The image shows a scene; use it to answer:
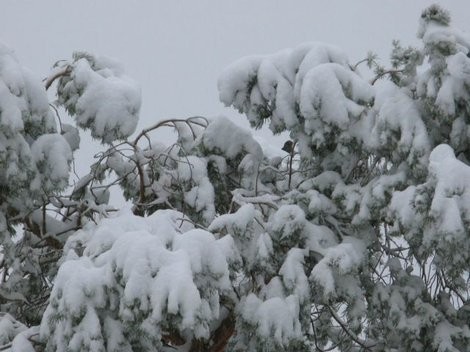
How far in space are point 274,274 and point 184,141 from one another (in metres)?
1.91

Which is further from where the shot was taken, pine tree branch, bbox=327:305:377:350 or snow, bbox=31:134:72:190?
pine tree branch, bbox=327:305:377:350

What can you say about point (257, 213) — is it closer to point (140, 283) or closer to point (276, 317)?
point (276, 317)

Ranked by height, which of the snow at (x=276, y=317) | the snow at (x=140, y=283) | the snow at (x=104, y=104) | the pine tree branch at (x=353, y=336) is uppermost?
the snow at (x=104, y=104)

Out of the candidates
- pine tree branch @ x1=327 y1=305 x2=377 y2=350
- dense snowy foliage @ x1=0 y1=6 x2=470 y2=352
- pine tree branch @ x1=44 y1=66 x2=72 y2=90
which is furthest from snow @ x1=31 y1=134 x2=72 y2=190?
pine tree branch @ x1=327 y1=305 x2=377 y2=350

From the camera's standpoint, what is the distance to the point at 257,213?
21.5 ft

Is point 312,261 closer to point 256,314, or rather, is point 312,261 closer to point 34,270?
point 256,314

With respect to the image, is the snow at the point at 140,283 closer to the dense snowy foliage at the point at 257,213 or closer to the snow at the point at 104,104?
the dense snowy foliage at the point at 257,213

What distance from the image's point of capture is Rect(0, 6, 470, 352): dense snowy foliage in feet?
17.9

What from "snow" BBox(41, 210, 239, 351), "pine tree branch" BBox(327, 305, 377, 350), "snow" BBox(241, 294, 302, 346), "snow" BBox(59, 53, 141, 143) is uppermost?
"snow" BBox(59, 53, 141, 143)

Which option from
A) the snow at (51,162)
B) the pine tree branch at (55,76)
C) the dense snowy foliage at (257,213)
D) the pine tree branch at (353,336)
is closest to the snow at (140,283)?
the dense snowy foliage at (257,213)

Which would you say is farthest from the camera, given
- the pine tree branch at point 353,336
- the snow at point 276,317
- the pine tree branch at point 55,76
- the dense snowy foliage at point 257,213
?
the pine tree branch at point 55,76

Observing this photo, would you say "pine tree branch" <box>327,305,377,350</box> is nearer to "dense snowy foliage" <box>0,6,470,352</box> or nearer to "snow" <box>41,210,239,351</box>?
"dense snowy foliage" <box>0,6,470,352</box>

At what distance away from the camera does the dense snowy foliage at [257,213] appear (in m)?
5.45

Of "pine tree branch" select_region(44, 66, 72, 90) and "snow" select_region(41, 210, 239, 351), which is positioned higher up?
"pine tree branch" select_region(44, 66, 72, 90)
